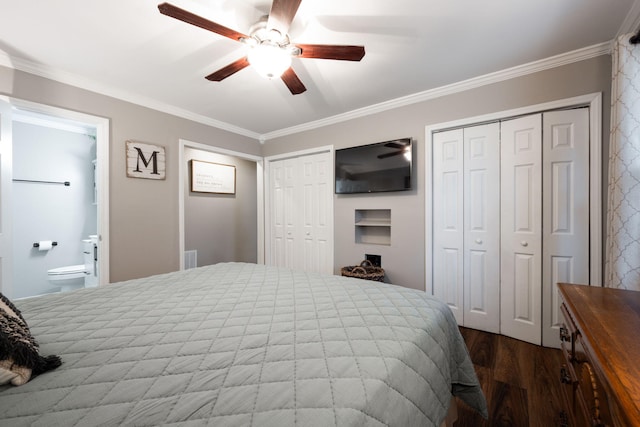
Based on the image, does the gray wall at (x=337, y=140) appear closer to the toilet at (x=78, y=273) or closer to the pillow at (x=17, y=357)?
the toilet at (x=78, y=273)

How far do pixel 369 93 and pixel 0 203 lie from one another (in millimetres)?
3359

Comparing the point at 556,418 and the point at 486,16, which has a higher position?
the point at 486,16

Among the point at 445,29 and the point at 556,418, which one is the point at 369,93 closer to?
the point at 445,29

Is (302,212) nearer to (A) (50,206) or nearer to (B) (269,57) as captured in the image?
(B) (269,57)

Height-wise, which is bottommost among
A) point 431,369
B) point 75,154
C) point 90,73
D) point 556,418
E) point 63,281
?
point 556,418

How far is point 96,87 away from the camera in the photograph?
2.45 meters

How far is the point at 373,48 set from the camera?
1951 millimetres

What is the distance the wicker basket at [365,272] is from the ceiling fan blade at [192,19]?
92.1 inches

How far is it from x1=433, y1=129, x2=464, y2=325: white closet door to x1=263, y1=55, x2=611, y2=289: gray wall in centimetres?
14

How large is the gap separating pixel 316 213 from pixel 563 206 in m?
2.55

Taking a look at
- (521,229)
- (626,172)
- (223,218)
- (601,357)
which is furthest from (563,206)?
(223,218)

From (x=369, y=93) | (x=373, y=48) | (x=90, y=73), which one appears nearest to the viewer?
(x=373, y=48)

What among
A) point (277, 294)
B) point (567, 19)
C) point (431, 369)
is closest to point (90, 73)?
point (277, 294)

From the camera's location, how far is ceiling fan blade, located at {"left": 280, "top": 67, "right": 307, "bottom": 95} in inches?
71.7
